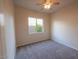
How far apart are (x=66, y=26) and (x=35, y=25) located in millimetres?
2142

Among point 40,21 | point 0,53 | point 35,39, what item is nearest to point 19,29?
point 35,39

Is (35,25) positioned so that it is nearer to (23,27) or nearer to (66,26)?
(23,27)

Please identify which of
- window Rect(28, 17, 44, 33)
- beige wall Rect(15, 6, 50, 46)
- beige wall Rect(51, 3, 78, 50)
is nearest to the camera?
beige wall Rect(51, 3, 78, 50)

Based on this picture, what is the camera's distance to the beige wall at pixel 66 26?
402 centimetres

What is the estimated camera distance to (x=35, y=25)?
5434 mm

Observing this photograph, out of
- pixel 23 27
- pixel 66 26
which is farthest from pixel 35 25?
pixel 66 26

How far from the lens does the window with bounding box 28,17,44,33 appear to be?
16.9ft

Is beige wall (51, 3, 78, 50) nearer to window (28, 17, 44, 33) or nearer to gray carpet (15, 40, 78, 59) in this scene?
gray carpet (15, 40, 78, 59)

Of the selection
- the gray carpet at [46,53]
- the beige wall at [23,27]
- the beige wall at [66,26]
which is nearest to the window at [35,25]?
the beige wall at [23,27]

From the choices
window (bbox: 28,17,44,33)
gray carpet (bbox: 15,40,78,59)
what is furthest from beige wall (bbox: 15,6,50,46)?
gray carpet (bbox: 15,40,78,59)

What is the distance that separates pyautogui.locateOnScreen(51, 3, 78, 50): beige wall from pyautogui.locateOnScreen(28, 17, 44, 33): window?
1017mm

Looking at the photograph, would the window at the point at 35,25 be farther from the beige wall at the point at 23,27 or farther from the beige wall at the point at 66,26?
the beige wall at the point at 66,26

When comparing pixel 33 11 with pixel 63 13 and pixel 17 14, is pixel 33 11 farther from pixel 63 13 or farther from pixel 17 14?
pixel 63 13

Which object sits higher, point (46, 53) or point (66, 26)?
point (66, 26)
